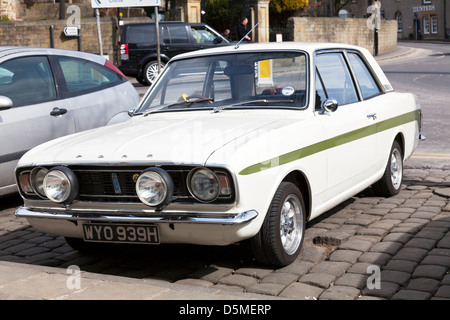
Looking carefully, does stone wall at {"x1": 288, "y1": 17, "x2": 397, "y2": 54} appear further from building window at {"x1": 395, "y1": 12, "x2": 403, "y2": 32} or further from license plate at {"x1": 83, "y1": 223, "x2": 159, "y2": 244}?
license plate at {"x1": 83, "y1": 223, "x2": 159, "y2": 244}

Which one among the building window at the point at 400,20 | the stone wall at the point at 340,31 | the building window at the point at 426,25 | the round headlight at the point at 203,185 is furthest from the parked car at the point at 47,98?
the building window at the point at 400,20

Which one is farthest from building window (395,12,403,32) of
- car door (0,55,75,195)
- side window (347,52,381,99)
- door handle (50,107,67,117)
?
door handle (50,107,67,117)

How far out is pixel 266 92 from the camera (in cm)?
600

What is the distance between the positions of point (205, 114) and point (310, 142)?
949 millimetres

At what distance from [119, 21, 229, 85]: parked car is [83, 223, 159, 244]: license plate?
20.4 m

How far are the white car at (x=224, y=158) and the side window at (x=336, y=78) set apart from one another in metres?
0.02

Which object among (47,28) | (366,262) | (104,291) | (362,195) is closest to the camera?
(104,291)

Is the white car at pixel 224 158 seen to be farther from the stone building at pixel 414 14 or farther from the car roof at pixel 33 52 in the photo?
the stone building at pixel 414 14

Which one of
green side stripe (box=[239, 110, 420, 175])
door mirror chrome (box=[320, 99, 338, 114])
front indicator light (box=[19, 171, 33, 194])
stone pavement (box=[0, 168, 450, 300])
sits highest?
door mirror chrome (box=[320, 99, 338, 114])

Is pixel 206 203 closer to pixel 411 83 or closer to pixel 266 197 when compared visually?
pixel 266 197

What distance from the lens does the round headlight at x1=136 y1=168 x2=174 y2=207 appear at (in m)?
4.70

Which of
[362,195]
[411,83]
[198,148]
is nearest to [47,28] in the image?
[411,83]
